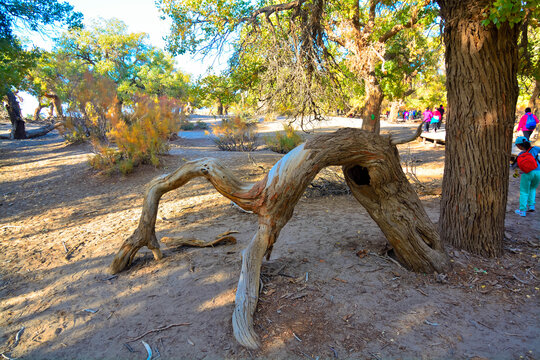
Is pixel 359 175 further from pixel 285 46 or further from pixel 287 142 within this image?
pixel 287 142

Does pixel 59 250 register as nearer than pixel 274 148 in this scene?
Yes

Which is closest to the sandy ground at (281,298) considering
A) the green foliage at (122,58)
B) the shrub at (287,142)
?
the shrub at (287,142)

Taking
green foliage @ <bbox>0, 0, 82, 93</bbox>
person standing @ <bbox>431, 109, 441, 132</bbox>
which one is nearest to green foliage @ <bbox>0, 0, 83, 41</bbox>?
green foliage @ <bbox>0, 0, 82, 93</bbox>

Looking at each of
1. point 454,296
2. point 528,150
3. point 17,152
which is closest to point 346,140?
point 454,296

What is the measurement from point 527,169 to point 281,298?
4.50m

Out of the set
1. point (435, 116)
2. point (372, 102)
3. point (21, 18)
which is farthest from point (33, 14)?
point (435, 116)

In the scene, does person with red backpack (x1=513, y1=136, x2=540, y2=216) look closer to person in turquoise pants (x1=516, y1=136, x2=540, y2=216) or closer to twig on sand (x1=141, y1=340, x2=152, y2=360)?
person in turquoise pants (x1=516, y1=136, x2=540, y2=216)

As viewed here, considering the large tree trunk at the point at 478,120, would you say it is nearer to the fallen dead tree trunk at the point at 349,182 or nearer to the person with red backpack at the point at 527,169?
the fallen dead tree trunk at the point at 349,182

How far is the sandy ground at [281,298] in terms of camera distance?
2246 mm

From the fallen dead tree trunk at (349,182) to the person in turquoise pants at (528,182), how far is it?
9.59 feet

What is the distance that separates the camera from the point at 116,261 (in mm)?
3529

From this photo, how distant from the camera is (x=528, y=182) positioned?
16.0 ft

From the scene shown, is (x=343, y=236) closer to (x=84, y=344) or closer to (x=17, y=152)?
(x=84, y=344)

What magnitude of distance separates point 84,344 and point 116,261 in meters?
1.14
